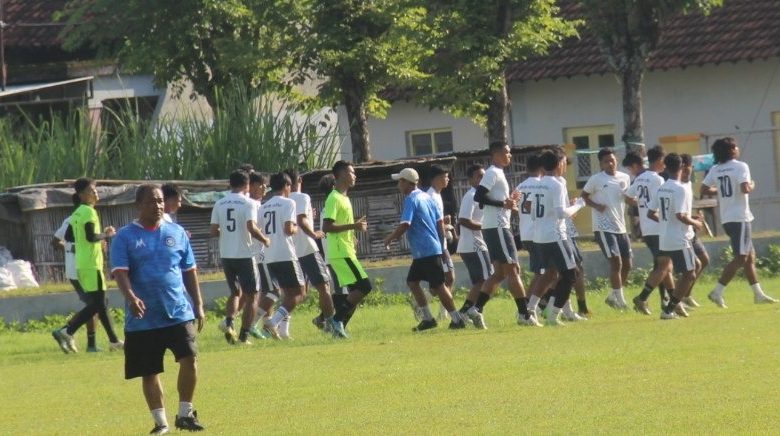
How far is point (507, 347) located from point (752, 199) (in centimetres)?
1972

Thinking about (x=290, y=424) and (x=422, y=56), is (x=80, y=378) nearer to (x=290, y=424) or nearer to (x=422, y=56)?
(x=290, y=424)

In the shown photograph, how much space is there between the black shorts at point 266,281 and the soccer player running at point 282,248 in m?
0.62

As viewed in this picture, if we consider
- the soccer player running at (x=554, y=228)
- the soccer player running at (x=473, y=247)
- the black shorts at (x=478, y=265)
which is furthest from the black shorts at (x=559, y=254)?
the black shorts at (x=478, y=265)

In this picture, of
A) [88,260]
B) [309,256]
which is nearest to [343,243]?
[309,256]

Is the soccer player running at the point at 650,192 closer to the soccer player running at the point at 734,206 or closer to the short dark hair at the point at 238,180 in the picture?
the soccer player running at the point at 734,206

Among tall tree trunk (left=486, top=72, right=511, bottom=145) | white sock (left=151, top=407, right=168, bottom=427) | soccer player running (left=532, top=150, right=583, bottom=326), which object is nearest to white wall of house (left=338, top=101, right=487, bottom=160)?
tall tree trunk (left=486, top=72, right=511, bottom=145)

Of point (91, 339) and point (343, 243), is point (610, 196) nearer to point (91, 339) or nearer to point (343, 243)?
point (343, 243)

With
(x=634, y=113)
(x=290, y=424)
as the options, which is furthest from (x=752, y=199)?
(x=290, y=424)

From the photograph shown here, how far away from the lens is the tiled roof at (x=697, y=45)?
3481cm

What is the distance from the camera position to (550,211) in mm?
18609

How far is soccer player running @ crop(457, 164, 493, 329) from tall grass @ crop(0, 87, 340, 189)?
9.60 meters

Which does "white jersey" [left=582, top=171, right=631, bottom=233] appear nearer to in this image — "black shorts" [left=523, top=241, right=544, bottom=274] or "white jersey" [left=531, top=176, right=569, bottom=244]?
"black shorts" [left=523, top=241, right=544, bottom=274]

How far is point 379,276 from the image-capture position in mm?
25734

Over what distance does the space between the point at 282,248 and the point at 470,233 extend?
8.54 ft
